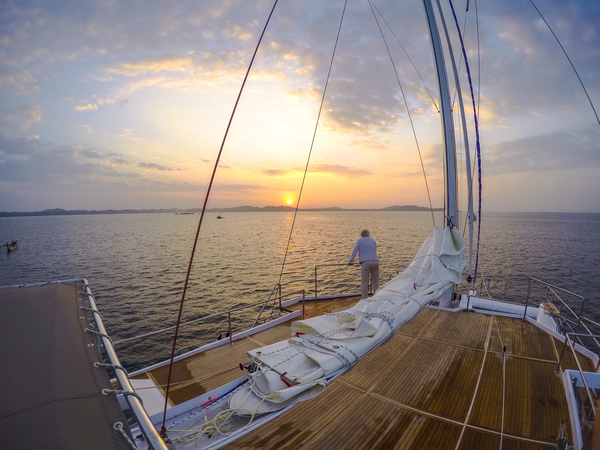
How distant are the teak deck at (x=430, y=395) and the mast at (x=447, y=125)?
2.65m

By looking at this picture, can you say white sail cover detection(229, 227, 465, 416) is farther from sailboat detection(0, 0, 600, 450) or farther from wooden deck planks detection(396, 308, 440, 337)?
wooden deck planks detection(396, 308, 440, 337)

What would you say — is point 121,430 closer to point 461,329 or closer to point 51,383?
point 51,383

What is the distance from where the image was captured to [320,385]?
2.93 meters

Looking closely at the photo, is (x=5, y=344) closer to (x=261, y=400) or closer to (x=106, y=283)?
(x=261, y=400)

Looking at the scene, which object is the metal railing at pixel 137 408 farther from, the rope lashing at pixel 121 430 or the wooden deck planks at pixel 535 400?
the wooden deck planks at pixel 535 400

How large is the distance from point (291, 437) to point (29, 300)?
10.3ft

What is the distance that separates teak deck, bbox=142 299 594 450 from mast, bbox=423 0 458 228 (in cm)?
265

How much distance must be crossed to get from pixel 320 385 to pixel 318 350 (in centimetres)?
52

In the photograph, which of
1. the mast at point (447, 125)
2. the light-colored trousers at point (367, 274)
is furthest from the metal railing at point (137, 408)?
the mast at point (447, 125)

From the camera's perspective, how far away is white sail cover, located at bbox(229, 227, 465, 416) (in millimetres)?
2932

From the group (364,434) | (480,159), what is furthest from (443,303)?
(364,434)

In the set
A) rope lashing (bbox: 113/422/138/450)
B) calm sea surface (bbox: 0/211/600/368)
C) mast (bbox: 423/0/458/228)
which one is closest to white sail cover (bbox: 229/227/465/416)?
rope lashing (bbox: 113/422/138/450)

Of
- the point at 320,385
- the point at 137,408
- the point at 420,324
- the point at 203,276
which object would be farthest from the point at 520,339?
the point at 203,276

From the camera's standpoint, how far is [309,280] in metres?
25.0
